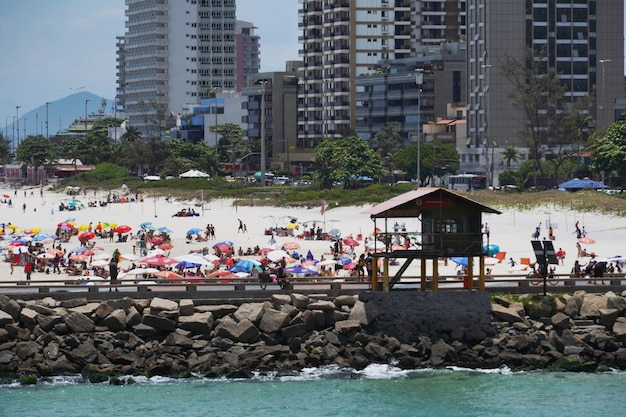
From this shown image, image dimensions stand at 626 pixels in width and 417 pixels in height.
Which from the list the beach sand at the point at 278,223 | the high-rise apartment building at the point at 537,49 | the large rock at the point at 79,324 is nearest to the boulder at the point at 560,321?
the large rock at the point at 79,324

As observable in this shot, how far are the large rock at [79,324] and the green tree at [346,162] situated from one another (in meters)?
94.8

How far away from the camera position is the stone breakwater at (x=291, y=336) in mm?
42344

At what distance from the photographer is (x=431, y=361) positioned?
4253 cm

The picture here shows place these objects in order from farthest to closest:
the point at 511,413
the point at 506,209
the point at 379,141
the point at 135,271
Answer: the point at 379,141 < the point at 506,209 < the point at 135,271 < the point at 511,413

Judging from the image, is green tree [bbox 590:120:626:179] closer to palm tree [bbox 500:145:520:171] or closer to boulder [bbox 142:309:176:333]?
palm tree [bbox 500:145:520:171]

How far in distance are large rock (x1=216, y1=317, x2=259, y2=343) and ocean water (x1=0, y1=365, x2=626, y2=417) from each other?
1638 mm

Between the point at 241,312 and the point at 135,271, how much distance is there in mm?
14324

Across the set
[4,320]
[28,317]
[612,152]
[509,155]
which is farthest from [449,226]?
[509,155]

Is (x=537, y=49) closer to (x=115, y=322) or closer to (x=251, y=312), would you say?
(x=251, y=312)

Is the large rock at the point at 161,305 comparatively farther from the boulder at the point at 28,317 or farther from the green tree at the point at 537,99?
the green tree at the point at 537,99

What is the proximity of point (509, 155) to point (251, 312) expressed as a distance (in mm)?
106887

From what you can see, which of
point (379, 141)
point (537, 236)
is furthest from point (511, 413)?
point (379, 141)

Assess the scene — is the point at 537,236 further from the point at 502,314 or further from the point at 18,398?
the point at 18,398

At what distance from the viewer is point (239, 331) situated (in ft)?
140
